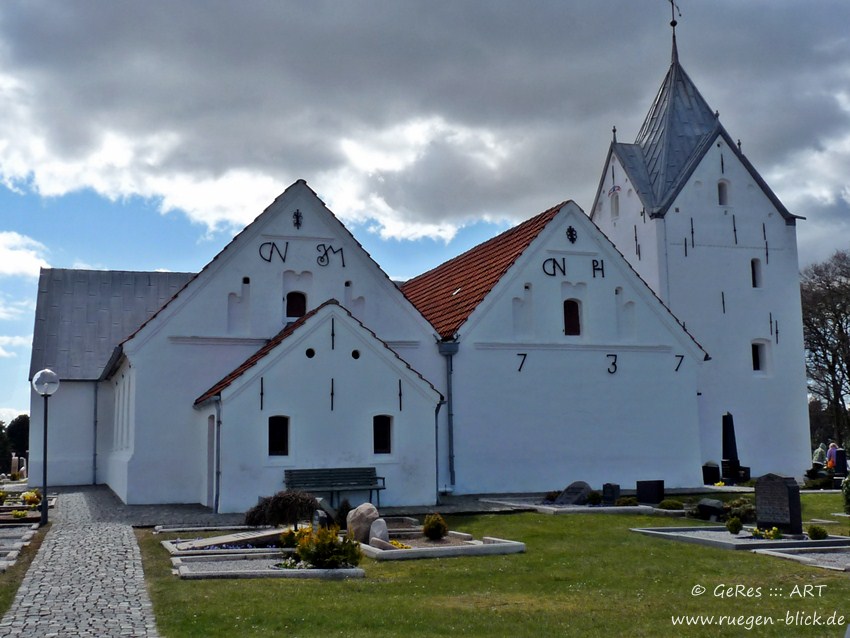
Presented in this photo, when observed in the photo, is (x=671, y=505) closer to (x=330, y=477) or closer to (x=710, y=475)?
(x=330, y=477)

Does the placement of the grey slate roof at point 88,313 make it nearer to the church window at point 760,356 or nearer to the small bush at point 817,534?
the church window at point 760,356

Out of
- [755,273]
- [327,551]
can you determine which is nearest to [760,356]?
[755,273]

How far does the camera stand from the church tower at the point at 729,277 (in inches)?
1294

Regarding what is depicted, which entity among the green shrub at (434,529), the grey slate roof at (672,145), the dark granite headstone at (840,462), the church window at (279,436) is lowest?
the green shrub at (434,529)

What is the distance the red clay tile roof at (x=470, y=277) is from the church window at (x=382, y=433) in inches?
175

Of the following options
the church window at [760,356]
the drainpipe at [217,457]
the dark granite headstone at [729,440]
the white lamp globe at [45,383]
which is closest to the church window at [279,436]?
the drainpipe at [217,457]

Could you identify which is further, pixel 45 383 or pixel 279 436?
pixel 279 436

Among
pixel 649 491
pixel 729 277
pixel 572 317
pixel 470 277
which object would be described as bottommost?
pixel 649 491

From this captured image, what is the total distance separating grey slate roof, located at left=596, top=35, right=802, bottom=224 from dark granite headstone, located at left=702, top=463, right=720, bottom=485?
30.6 feet

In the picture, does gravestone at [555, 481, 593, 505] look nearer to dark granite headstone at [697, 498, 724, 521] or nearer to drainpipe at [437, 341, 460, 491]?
dark granite headstone at [697, 498, 724, 521]

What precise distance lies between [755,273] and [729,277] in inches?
50.2

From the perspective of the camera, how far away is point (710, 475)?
2919 centimetres

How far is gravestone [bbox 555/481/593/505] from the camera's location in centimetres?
2078

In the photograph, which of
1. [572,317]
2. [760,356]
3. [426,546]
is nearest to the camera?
[426,546]
